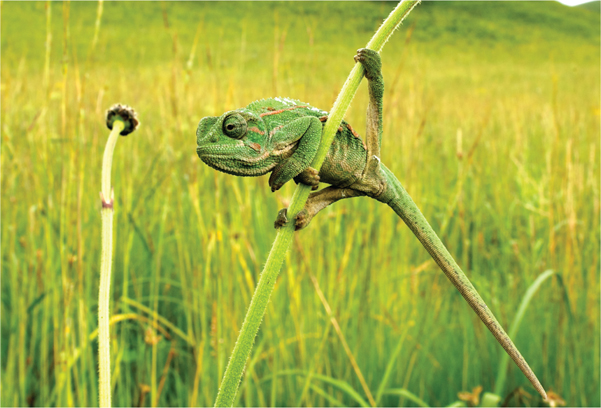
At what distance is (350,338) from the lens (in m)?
2.70

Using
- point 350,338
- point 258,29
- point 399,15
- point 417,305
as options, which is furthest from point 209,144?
point 258,29

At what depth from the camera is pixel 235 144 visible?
0.67 meters

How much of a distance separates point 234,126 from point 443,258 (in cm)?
38

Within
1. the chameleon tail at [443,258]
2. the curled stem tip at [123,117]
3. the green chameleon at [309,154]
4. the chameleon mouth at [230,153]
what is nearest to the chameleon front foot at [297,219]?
the green chameleon at [309,154]

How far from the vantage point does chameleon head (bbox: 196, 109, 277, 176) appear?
2.12 feet

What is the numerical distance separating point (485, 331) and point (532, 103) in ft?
26.6

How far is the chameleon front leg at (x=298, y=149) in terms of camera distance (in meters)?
0.64

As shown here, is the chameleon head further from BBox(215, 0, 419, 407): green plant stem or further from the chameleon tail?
the chameleon tail

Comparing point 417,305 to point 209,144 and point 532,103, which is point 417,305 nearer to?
point 209,144

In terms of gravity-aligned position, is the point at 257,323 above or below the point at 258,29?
below

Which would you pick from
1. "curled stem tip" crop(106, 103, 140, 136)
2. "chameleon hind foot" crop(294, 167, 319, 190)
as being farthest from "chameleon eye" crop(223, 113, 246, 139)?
"curled stem tip" crop(106, 103, 140, 136)

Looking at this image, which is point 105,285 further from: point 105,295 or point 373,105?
point 373,105

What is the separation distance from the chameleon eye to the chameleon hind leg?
0.43 feet

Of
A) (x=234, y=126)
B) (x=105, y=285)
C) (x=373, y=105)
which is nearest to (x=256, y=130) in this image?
(x=234, y=126)
